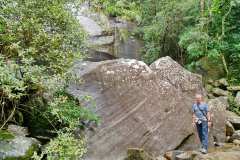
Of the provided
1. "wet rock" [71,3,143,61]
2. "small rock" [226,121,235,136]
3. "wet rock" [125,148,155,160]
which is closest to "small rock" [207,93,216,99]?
"small rock" [226,121,235,136]

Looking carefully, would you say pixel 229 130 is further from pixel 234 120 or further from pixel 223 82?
pixel 223 82

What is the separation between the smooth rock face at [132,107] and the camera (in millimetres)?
11055

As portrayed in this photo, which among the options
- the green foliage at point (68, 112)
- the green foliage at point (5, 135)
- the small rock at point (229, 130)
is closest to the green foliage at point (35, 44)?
the green foliage at point (68, 112)

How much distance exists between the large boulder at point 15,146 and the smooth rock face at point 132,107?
2.32m

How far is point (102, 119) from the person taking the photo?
11195 mm

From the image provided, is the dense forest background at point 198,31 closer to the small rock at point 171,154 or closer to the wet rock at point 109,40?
the wet rock at point 109,40

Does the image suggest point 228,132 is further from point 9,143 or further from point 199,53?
point 9,143

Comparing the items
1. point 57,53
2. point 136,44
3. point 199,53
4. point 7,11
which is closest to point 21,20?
point 7,11

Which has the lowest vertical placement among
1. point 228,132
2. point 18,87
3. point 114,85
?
point 228,132

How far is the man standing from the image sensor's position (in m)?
11.2

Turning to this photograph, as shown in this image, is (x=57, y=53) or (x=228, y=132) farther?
(x=228, y=132)

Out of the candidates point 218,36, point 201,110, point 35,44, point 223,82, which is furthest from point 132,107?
point 218,36

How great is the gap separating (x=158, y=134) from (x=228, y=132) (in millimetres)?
3271

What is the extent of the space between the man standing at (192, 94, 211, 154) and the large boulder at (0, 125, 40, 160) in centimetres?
467
